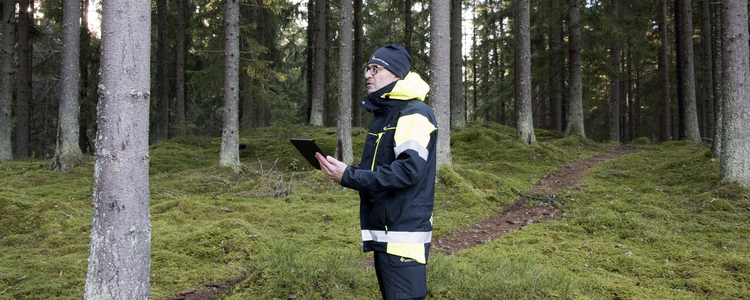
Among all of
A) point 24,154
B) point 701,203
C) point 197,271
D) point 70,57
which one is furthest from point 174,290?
point 24,154

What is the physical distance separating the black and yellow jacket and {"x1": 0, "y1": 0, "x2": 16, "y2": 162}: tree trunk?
1524 cm

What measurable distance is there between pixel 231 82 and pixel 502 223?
697 centimetres

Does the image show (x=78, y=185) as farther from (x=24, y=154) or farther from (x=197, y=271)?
(x=24, y=154)

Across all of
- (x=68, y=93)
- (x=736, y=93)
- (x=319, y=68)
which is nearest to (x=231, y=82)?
(x=68, y=93)

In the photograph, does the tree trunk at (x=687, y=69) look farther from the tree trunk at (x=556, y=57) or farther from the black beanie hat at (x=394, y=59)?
the black beanie hat at (x=394, y=59)

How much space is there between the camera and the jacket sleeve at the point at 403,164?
2174 mm

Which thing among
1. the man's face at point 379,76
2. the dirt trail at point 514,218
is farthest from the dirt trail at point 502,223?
the man's face at point 379,76

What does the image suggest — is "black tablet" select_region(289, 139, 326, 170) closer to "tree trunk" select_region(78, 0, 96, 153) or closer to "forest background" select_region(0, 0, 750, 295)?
"forest background" select_region(0, 0, 750, 295)

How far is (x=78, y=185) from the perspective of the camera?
891 cm

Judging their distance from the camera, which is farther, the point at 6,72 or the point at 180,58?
the point at 180,58

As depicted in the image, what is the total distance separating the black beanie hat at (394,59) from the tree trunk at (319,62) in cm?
1356

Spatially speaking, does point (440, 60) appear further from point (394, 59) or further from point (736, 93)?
point (394, 59)

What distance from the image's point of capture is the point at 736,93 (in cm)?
732

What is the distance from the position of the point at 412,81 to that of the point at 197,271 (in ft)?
10.7
